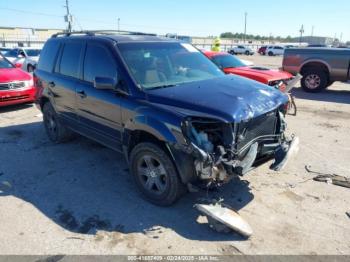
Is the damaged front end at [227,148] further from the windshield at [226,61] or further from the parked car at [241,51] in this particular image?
the parked car at [241,51]

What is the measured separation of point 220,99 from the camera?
144 inches

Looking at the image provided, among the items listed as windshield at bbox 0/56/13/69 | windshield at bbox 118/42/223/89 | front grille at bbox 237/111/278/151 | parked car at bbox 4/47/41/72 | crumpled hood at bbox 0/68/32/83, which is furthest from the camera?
parked car at bbox 4/47/41/72

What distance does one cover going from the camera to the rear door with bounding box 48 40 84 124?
509 centimetres

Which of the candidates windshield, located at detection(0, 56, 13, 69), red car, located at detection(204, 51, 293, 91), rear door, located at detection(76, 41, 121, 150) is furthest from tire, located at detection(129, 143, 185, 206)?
windshield, located at detection(0, 56, 13, 69)

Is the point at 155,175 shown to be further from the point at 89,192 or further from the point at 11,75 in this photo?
the point at 11,75

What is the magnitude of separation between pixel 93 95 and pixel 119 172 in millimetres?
1253

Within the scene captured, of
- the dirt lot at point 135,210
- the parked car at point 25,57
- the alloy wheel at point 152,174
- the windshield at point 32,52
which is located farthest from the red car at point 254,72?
the windshield at point 32,52

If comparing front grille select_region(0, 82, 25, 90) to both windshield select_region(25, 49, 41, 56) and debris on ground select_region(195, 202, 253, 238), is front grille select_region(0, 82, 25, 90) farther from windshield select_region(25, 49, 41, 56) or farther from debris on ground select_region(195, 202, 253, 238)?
windshield select_region(25, 49, 41, 56)

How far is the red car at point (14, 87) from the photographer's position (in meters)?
8.85

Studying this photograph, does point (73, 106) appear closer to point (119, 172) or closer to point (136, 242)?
point (119, 172)

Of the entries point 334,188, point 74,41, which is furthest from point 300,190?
point 74,41

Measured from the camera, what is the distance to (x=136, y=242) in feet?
10.9

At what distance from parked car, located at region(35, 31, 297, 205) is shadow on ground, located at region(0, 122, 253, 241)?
0.97 ft

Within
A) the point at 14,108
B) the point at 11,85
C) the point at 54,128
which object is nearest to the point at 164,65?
the point at 54,128
